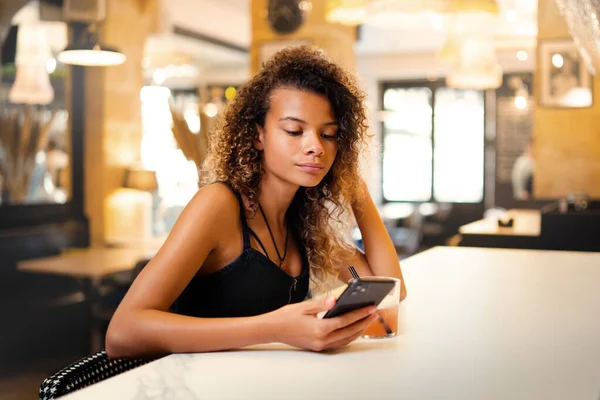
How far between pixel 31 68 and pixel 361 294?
539 centimetres

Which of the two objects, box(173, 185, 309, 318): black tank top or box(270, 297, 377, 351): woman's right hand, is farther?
box(173, 185, 309, 318): black tank top

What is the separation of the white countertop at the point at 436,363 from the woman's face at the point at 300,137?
0.36 meters

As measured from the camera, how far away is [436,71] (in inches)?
447

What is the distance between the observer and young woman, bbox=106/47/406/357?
1140mm

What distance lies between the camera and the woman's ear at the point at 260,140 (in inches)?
58.2

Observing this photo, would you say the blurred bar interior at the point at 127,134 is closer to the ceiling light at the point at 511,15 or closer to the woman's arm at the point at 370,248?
the ceiling light at the point at 511,15

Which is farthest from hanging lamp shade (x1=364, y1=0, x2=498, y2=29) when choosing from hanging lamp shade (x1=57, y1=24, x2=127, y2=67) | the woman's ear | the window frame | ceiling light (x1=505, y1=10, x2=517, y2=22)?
the window frame

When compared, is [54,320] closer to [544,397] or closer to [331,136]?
[331,136]

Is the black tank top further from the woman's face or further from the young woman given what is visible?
the woman's face

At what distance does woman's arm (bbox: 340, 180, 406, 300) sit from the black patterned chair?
0.64m

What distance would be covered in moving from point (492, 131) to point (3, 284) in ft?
27.6

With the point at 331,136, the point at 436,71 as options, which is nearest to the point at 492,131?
the point at 436,71

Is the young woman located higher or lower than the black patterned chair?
higher

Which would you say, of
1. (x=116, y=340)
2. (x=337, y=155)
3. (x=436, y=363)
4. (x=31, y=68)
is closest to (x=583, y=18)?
(x=337, y=155)
